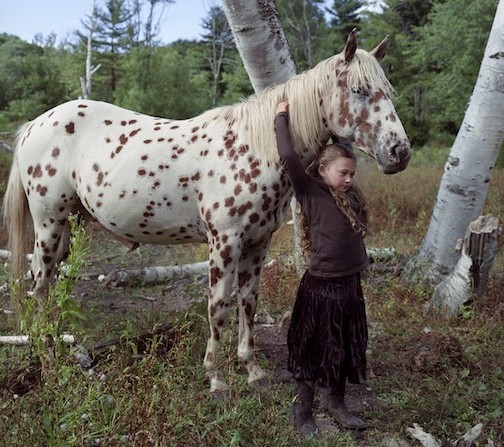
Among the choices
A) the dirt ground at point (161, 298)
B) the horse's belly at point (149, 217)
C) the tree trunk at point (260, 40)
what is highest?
the tree trunk at point (260, 40)

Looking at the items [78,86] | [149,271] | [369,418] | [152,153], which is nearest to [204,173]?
[152,153]

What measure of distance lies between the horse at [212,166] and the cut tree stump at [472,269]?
6.30 ft

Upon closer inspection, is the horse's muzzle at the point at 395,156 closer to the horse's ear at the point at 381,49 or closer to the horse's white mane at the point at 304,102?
the horse's white mane at the point at 304,102

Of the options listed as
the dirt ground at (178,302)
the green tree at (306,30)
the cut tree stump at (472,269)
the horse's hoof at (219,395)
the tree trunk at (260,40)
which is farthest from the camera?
the green tree at (306,30)

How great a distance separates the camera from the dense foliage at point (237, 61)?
14.9 m

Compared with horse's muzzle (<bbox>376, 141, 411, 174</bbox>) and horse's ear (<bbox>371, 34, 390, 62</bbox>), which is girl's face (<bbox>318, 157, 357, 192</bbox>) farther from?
horse's ear (<bbox>371, 34, 390, 62</bbox>)

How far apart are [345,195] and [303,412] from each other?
1.25m

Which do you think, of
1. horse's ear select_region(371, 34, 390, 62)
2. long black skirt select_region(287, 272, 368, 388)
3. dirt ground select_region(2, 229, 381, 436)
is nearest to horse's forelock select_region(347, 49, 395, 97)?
horse's ear select_region(371, 34, 390, 62)

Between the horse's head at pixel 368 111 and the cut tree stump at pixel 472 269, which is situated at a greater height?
the horse's head at pixel 368 111

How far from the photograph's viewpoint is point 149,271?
565cm

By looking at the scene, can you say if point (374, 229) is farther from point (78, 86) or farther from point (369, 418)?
point (78, 86)

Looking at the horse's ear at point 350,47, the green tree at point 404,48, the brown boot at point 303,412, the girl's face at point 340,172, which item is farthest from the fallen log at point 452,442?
the green tree at point 404,48

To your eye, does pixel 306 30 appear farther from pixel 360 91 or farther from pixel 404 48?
pixel 360 91

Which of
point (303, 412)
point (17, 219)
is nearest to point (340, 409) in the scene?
point (303, 412)
